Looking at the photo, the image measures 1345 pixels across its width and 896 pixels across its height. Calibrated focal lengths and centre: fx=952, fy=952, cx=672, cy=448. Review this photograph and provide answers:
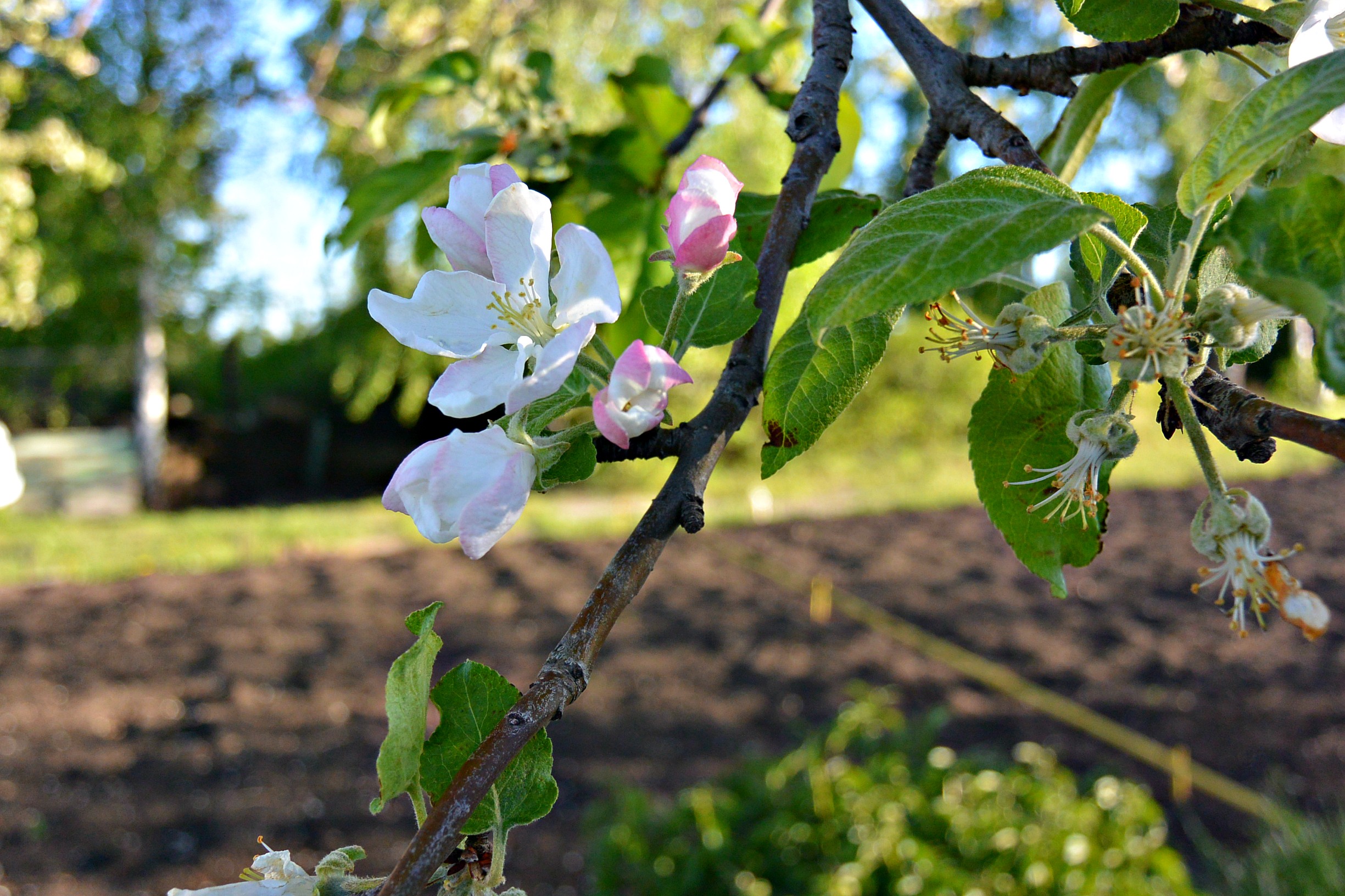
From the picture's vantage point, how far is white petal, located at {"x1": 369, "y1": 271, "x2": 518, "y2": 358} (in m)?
0.54

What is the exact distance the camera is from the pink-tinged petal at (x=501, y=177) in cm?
54

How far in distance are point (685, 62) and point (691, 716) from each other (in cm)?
463

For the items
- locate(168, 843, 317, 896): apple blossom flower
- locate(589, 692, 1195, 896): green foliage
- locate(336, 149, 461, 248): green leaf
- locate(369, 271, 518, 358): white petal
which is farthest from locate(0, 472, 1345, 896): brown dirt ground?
locate(369, 271, 518, 358): white petal

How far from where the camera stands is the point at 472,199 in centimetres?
55

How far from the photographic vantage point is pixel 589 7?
4844mm

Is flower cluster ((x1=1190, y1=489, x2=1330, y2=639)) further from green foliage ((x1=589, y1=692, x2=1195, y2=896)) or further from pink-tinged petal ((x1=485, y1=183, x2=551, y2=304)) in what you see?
green foliage ((x1=589, y1=692, x2=1195, y2=896))

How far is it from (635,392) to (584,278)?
8 centimetres

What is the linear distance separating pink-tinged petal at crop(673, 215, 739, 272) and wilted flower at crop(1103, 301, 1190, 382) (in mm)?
210

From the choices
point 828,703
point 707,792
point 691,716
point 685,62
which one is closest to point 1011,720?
point 828,703

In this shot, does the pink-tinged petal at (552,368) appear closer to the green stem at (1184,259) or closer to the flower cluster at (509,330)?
the flower cluster at (509,330)

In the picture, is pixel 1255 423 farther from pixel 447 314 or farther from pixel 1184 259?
pixel 447 314

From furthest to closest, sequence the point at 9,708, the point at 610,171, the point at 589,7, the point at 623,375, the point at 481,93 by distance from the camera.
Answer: the point at 589,7
the point at 9,708
the point at 481,93
the point at 610,171
the point at 623,375

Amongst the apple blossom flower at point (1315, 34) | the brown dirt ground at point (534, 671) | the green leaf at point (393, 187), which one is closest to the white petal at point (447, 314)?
the apple blossom flower at point (1315, 34)

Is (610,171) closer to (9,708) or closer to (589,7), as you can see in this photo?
(9,708)
